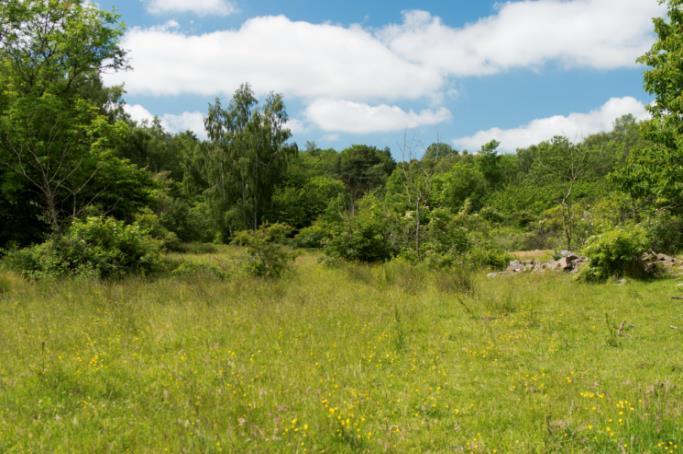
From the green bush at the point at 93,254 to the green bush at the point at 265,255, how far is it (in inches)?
116

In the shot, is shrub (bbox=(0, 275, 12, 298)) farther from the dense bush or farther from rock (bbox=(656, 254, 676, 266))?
rock (bbox=(656, 254, 676, 266))

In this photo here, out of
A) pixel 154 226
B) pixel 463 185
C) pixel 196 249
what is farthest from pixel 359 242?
pixel 463 185

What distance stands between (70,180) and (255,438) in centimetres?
1676

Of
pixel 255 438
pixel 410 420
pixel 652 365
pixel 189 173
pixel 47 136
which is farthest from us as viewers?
pixel 189 173

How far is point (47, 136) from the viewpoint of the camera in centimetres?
1540

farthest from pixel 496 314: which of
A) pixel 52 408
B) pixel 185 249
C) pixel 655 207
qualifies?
pixel 185 249

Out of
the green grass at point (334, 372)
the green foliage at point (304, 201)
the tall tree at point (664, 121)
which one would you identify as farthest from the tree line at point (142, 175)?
the green foliage at point (304, 201)

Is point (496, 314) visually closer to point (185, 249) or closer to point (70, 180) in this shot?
point (70, 180)

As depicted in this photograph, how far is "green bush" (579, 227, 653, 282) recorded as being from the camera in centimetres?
1162

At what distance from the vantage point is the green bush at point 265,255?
12477mm

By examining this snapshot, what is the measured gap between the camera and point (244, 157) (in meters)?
35.1

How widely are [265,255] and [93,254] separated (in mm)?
4628

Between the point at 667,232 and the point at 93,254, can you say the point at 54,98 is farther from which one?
the point at 667,232

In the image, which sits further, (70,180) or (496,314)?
(70,180)
